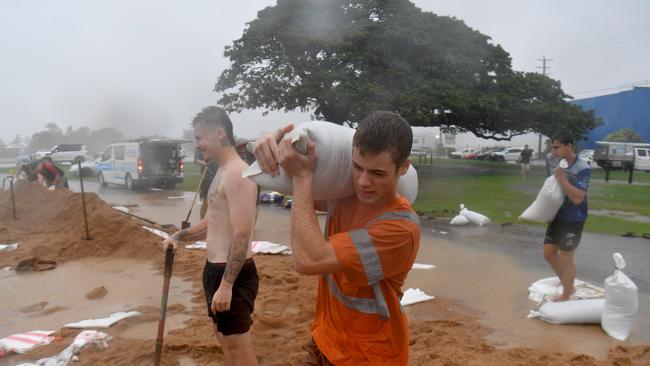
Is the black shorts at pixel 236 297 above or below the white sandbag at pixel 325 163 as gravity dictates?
below

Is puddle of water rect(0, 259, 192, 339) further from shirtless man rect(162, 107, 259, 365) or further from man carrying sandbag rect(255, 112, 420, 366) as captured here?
man carrying sandbag rect(255, 112, 420, 366)

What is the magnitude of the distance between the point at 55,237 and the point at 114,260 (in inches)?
74.2

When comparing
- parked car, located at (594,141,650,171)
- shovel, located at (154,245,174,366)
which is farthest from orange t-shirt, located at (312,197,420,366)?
parked car, located at (594,141,650,171)

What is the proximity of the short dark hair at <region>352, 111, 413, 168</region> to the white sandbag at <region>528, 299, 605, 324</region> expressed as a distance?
377 centimetres

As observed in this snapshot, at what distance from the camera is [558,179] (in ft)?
15.1

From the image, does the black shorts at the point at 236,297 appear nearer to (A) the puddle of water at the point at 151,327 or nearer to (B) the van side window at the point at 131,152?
(A) the puddle of water at the point at 151,327

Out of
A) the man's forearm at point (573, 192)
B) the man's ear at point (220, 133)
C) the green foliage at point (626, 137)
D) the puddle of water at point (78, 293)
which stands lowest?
the puddle of water at point (78, 293)

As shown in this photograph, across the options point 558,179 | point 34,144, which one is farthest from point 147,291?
point 34,144

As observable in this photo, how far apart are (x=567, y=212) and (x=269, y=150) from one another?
393 centimetres

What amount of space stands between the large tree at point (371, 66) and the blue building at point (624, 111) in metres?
24.1

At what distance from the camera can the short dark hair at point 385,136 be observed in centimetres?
159

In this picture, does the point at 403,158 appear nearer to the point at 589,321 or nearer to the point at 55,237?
the point at 589,321

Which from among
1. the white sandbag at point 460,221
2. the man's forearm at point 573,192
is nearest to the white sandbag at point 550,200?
the man's forearm at point 573,192

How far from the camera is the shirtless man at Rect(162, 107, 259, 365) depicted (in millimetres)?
2768
